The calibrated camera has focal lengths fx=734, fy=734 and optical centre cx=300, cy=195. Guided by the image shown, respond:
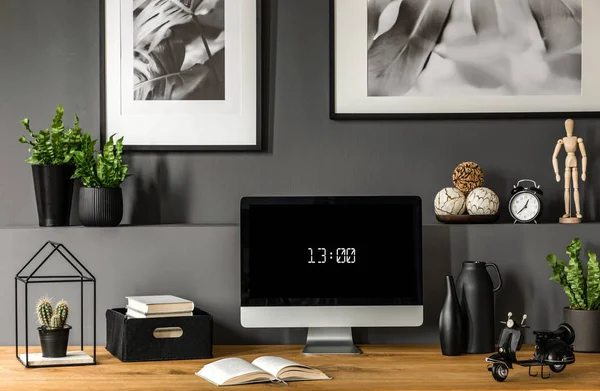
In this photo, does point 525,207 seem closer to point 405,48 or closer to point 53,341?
point 405,48

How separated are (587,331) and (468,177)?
614mm

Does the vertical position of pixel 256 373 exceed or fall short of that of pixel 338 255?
it falls short

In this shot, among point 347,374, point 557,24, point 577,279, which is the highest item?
point 557,24

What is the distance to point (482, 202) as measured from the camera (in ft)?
8.00

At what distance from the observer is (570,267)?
232 cm

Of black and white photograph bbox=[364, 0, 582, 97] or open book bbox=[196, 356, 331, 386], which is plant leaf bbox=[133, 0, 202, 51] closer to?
black and white photograph bbox=[364, 0, 582, 97]

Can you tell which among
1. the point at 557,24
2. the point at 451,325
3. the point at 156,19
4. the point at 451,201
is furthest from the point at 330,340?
the point at 557,24

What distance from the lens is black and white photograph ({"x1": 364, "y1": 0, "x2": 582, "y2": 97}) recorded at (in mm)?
2600

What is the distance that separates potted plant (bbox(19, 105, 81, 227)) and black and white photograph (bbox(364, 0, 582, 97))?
106 cm

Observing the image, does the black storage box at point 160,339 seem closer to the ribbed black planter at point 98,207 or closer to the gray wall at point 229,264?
the gray wall at point 229,264

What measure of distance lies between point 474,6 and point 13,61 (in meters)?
1.65

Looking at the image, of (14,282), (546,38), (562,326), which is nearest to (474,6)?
(546,38)

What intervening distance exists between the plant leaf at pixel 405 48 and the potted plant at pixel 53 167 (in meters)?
1.06

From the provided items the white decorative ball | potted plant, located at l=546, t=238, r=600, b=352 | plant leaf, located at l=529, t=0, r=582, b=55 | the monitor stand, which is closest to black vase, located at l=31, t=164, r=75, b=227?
the monitor stand
